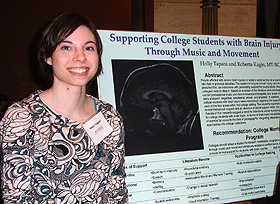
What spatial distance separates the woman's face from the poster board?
54 cm

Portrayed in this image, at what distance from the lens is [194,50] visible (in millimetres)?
2281

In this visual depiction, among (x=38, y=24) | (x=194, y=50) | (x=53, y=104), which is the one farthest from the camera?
(x=38, y=24)

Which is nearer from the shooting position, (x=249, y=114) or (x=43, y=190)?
(x=43, y=190)

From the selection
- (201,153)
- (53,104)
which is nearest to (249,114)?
(201,153)

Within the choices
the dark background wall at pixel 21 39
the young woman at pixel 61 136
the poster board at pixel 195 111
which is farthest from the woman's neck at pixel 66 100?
the dark background wall at pixel 21 39

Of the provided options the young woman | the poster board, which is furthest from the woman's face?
the poster board

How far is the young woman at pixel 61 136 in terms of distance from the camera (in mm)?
1309

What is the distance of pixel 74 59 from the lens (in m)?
1.42

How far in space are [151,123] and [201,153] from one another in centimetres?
43

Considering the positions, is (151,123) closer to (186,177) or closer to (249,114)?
(186,177)

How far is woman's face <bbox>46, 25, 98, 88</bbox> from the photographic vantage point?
142 centimetres

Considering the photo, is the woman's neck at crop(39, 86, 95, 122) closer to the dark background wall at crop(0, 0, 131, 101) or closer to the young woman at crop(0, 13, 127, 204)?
the young woman at crop(0, 13, 127, 204)

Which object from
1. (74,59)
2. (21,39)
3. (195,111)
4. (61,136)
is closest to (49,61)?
(74,59)

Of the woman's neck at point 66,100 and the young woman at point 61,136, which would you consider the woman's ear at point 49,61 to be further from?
the woman's neck at point 66,100
